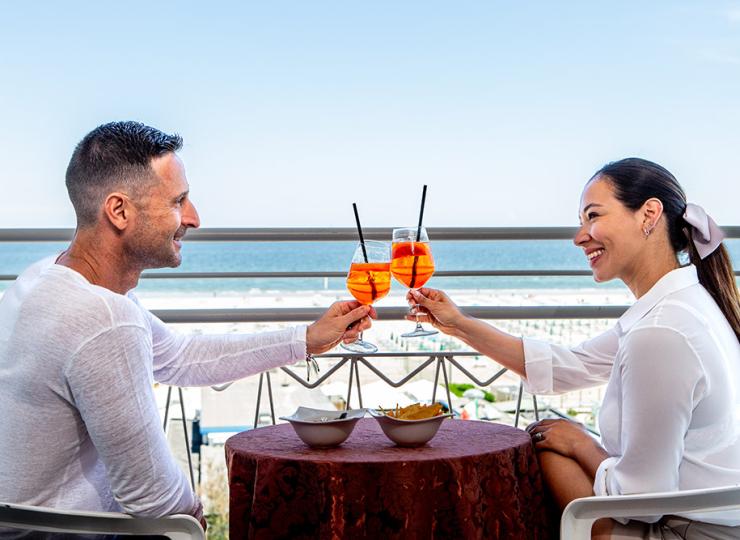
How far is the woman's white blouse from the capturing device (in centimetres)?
177

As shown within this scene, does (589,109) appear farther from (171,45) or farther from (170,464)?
(170,464)

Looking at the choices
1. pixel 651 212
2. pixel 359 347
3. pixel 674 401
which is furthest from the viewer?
pixel 359 347

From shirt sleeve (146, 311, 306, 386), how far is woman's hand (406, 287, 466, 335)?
321 mm

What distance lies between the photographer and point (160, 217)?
1853 millimetres

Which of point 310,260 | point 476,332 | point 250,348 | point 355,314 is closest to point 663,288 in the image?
point 476,332

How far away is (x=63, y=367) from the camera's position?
5.22ft

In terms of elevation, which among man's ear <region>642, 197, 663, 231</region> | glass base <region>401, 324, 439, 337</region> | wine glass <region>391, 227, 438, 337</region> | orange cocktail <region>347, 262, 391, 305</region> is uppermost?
man's ear <region>642, 197, 663, 231</region>

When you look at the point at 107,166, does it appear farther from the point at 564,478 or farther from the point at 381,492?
the point at 564,478

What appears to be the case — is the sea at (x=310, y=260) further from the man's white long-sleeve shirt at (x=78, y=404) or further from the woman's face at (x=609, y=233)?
the man's white long-sleeve shirt at (x=78, y=404)

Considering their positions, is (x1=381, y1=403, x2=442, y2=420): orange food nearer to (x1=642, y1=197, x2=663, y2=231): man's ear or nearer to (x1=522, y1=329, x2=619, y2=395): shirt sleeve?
(x1=522, y1=329, x2=619, y2=395): shirt sleeve

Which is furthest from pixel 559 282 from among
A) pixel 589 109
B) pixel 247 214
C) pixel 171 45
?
pixel 171 45

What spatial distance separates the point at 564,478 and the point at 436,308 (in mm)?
628

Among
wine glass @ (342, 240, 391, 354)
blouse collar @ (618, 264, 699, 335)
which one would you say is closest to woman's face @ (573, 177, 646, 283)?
blouse collar @ (618, 264, 699, 335)

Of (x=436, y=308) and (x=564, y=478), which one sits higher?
(x=436, y=308)
